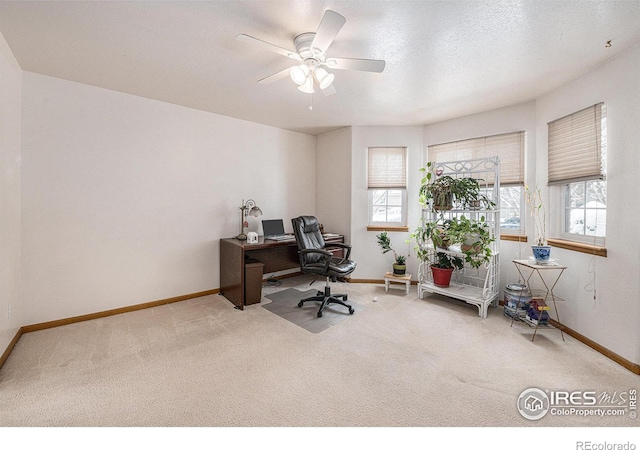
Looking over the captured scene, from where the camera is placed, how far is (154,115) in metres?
3.21

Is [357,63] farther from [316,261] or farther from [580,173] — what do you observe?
[580,173]

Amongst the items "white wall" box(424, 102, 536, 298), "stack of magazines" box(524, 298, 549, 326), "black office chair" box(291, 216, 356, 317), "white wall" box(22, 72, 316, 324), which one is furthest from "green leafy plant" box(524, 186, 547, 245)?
"white wall" box(22, 72, 316, 324)

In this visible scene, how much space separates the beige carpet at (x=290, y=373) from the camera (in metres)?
1.58

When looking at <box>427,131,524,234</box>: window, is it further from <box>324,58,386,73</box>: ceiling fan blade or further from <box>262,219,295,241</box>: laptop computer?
<box>262,219,295,241</box>: laptop computer

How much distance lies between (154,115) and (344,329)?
3.21m

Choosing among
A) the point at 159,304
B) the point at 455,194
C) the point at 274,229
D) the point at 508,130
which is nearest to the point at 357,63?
the point at 455,194

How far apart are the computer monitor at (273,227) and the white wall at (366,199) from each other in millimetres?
1111

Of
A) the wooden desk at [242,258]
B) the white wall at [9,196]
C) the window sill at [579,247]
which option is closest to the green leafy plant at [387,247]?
the wooden desk at [242,258]

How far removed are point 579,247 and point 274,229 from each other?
345 cm

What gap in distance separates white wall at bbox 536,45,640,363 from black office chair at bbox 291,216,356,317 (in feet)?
7.03

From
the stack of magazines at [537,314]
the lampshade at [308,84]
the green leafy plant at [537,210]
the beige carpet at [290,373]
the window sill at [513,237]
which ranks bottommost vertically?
the beige carpet at [290,373]

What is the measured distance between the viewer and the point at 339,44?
2.06 meters

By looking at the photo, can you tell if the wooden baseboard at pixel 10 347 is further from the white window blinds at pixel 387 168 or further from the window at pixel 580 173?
the window at pixel 580 173

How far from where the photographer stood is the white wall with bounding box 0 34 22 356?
2078 mm
